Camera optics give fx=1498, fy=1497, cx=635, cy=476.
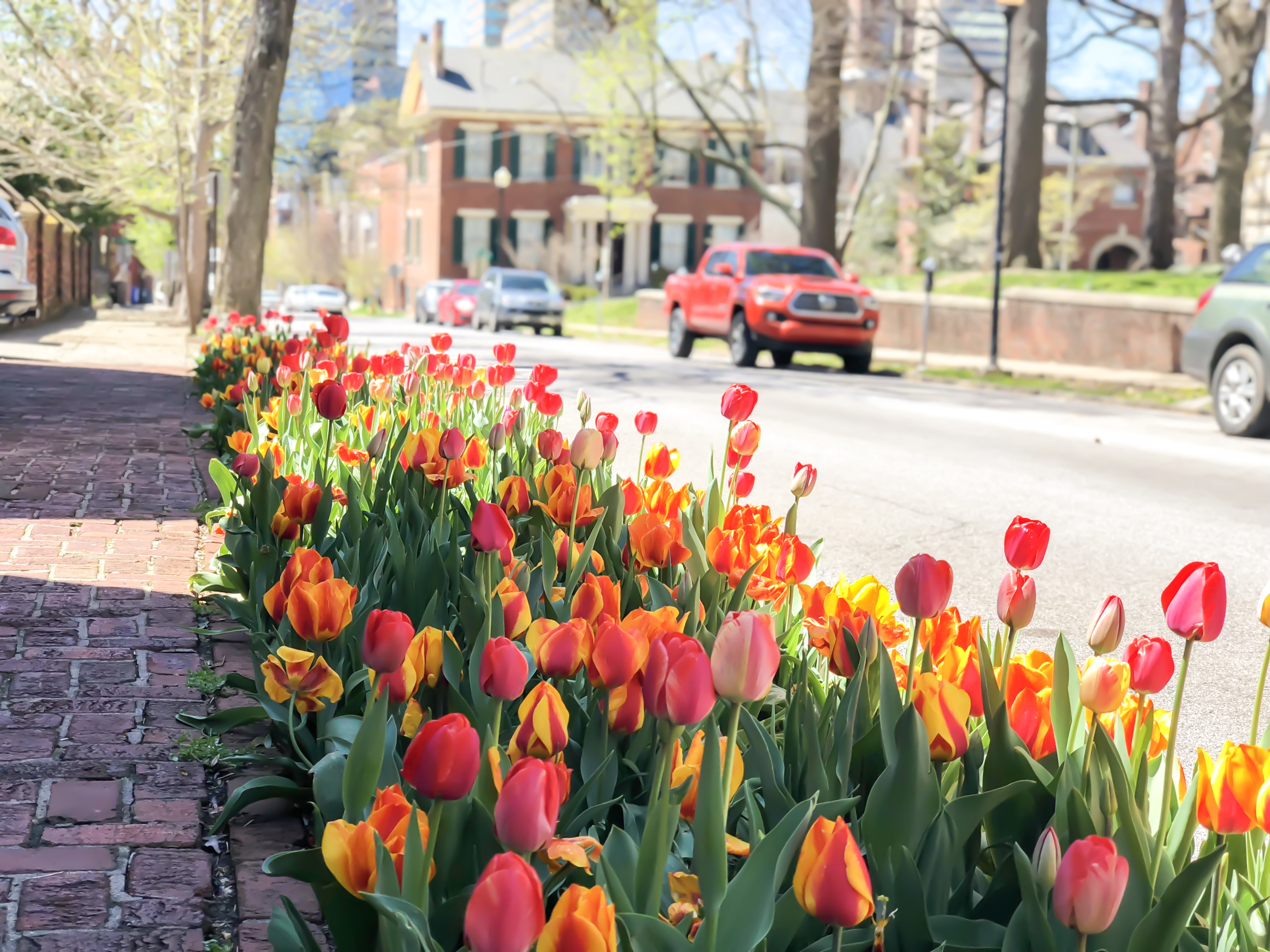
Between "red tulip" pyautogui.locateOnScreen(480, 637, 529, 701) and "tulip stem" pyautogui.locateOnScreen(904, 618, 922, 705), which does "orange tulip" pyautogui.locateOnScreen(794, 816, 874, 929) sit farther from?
"tulip stem" pyautogui.locateOnScreen(904, 618, 922, 705)

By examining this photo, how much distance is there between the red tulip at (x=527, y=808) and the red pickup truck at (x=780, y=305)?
19807 mm

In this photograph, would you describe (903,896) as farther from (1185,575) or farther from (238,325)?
(238,325)

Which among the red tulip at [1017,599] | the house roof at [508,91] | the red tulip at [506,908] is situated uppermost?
the house roof at [508,91]

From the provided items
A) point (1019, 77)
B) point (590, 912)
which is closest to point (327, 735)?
point (590, 912)

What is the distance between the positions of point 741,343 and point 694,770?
A: 1988cm

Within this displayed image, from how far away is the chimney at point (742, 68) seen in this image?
32844 millimetres

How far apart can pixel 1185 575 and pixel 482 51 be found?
2692 inches

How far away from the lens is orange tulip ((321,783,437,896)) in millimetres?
1627

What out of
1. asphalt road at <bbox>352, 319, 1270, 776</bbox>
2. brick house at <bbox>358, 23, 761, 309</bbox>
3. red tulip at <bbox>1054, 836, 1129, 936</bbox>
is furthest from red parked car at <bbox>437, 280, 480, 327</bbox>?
red tulip at <bbox>1054, 836, 1129, 936</bbox>

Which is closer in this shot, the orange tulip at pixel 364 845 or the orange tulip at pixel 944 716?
the orange tulip at pixel 364 845

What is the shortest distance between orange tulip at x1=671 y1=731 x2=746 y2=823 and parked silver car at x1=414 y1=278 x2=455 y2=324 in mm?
44517

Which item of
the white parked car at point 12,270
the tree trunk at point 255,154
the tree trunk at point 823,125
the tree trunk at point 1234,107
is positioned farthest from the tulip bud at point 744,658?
the tree trunk at point 1234,107

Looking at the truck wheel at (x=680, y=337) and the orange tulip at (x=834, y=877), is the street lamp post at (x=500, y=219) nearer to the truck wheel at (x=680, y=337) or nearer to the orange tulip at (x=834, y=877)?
the truck wheel at (x=680, y=337)

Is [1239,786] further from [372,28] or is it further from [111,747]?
[372,28]
